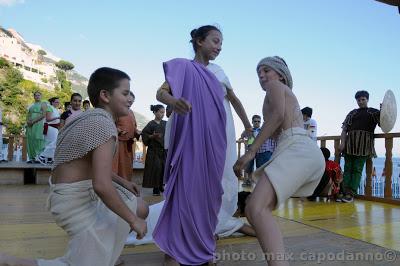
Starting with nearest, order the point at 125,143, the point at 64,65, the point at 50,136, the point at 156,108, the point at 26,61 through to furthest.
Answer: the point at 125,143, the point at 156,108, the point at 50,136, the point at 26,61, the point at 64,65

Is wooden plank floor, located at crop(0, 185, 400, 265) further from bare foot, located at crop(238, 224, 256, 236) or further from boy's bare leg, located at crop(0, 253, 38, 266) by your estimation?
boy's bare leg, located at crop(0, 253, 38, 266)

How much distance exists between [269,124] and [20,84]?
117 ft

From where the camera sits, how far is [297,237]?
9.91ft

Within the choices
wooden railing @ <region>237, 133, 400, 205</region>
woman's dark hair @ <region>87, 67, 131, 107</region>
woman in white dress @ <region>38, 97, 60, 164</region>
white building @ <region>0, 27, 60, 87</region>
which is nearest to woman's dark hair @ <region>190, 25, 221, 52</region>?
woman's dark hair @ <region>87, 67, 131, 107</region>

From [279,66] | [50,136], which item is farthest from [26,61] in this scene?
[279,66]

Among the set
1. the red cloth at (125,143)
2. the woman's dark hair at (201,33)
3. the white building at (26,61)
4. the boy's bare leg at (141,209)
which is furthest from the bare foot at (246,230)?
the white building at (26,61)

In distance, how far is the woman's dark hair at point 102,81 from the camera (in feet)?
5.41

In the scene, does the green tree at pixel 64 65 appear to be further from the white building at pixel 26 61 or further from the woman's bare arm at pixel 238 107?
the woman's bare arm at pixel 238 107

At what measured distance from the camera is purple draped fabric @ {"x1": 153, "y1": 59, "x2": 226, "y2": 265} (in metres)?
2.13

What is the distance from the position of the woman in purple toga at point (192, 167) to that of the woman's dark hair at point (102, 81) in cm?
45

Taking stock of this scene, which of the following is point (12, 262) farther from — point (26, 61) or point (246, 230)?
point (26, 61)

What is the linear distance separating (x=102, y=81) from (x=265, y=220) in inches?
40.3

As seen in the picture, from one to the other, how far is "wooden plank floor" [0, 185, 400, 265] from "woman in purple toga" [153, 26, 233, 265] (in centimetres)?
32

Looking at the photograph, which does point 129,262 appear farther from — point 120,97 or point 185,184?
point 120,97
